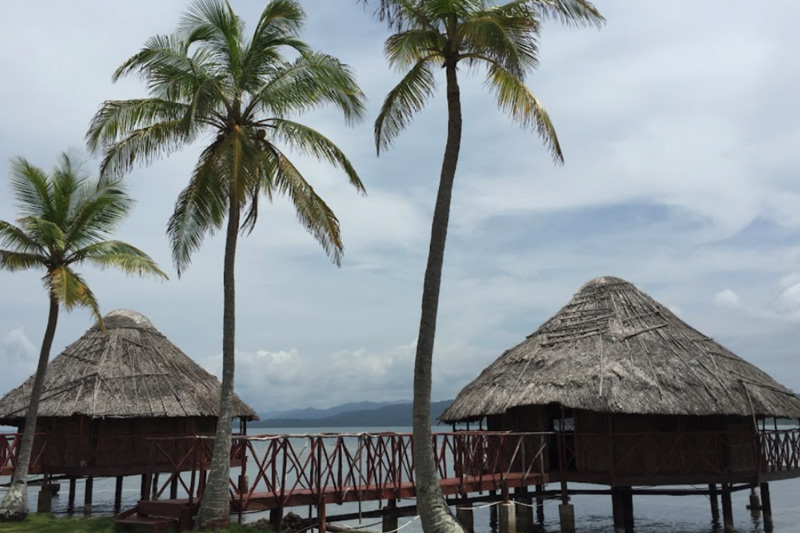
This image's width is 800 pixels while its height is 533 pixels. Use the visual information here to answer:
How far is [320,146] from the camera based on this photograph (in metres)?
15.3

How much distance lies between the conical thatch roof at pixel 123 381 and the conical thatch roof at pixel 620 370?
8066 mm

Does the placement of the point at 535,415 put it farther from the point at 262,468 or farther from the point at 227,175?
the point at 227,175

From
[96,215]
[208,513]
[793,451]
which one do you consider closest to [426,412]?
[208,513]

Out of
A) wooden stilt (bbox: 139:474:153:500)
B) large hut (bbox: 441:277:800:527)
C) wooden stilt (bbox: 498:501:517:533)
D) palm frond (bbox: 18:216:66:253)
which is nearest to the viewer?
wooden stilt (bbox: 498:501:517:533)

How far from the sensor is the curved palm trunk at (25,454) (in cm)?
1678

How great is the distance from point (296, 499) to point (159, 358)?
37.1ft

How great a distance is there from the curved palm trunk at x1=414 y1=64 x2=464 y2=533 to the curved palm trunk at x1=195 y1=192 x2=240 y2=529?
3.57 meters

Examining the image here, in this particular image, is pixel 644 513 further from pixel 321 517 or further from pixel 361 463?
pixel 321 517

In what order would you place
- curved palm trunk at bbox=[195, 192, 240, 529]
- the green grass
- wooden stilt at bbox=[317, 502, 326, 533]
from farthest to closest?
1. wooden stilt at bbox=[317, 502, 326, 533]
2. the green grass
3. curved palm trunk at bbox=[195, 192, 240, 529]

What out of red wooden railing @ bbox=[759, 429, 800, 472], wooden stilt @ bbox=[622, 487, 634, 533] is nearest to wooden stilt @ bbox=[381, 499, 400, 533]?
wooden stilt @ bbox=[622, 487, 634, 533]

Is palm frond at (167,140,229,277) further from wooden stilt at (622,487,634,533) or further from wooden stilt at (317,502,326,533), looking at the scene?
wooden stilt at (622,487,634,533)

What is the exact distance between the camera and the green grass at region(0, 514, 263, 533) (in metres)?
13.5

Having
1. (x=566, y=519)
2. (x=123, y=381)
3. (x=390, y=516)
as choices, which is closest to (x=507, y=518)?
(x=566, y=519)

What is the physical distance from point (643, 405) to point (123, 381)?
14.9m
